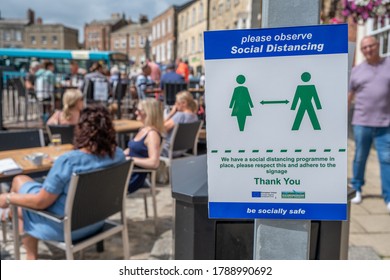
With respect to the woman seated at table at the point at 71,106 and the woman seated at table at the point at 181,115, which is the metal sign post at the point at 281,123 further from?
Answer: the woman seated at table at the point at 181,115

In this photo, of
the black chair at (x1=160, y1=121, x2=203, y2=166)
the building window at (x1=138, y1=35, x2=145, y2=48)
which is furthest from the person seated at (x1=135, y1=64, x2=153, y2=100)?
the building window at (x1=138, y1=35, x2=145, y2=48)

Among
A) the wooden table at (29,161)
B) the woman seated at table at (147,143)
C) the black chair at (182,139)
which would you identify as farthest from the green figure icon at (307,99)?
the black chair at (182,139)

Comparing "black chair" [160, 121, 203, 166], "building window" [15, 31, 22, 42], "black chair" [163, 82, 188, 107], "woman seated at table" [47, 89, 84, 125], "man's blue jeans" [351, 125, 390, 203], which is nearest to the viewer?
"man's blue jeans" [351, 125, 390, 203]

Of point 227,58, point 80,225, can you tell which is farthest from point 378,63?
point 227,58

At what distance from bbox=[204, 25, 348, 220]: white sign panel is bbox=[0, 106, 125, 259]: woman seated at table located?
1.70 metres

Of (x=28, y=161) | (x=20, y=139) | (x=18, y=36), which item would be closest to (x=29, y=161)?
(x=28, y=161)

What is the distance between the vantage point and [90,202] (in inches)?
98.0

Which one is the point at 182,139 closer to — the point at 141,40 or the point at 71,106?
the point at 71,106

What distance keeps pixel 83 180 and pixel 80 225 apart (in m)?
0.34

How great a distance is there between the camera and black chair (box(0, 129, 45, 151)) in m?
3.96

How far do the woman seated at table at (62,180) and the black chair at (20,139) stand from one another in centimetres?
124

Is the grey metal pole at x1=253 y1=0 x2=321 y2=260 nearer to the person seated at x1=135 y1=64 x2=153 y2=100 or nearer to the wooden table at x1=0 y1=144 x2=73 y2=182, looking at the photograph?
the wooden table at x1=0 y1=144 x2=73 y2=182

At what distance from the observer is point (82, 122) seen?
274 centimetres
